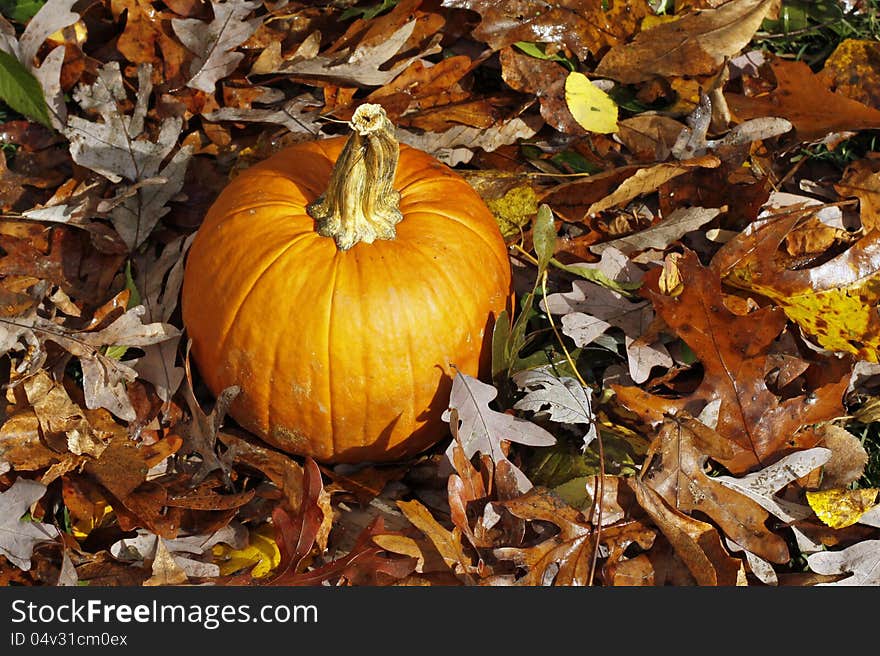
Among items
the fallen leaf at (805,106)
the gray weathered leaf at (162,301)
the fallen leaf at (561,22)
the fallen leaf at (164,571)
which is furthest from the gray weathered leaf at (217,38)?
the fallen leaf at (805,106)

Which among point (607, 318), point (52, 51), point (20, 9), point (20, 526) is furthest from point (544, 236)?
point (20, 9)

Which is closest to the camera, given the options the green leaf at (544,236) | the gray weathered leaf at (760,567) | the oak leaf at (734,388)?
the gray weathered leaf at (760,567)

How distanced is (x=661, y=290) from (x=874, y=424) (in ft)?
2.77

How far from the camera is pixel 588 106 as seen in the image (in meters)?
3.85

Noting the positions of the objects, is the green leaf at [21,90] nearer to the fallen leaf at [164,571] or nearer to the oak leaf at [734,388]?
the fallen leaf at [164,571]

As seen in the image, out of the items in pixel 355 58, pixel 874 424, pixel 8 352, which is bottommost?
pixel 874 424

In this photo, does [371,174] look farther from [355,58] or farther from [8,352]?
[8,352]

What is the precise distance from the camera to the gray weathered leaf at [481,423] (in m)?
2.94

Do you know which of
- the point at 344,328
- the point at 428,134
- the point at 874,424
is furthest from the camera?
the point at 428,134

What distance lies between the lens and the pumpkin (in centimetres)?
283

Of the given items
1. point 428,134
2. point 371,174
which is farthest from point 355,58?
point 371,174

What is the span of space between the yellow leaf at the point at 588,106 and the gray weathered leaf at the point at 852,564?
182cm

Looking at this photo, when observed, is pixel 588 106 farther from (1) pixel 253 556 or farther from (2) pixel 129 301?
(1) pixel 253 556

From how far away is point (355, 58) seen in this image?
12.6 feet
